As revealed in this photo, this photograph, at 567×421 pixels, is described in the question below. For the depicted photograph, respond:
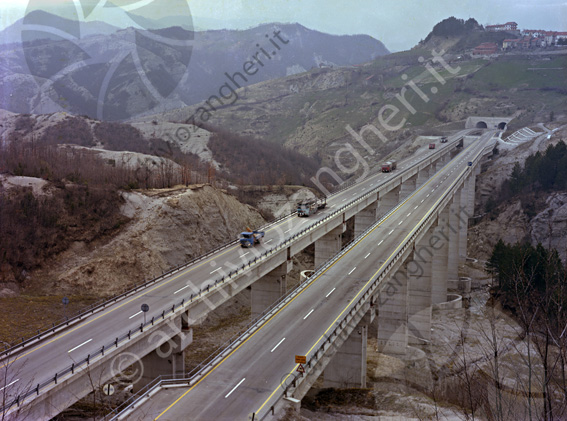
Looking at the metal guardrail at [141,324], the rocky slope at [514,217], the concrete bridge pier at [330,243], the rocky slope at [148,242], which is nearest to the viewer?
the metal guardrail at [141,324]

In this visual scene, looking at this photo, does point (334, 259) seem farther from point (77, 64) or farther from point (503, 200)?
point (77, 64)

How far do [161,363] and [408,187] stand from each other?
72375mm

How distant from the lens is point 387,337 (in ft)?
163

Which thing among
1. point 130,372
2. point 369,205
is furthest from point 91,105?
point 130,372

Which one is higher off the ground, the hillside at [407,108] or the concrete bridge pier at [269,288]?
the hillside at [407,108]

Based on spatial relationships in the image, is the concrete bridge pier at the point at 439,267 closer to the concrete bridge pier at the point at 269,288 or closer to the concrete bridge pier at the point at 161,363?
the concrete bridge pier at the point at 269,288

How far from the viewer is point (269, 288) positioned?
49.2 m

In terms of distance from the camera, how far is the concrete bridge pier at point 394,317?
49219 millimetres

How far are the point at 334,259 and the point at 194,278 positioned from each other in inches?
580

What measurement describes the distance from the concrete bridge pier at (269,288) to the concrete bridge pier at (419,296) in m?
13.6

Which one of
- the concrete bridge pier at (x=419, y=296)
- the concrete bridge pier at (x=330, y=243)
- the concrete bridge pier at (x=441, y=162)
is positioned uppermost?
the concrete bridge pier at (x=441, y=162)
